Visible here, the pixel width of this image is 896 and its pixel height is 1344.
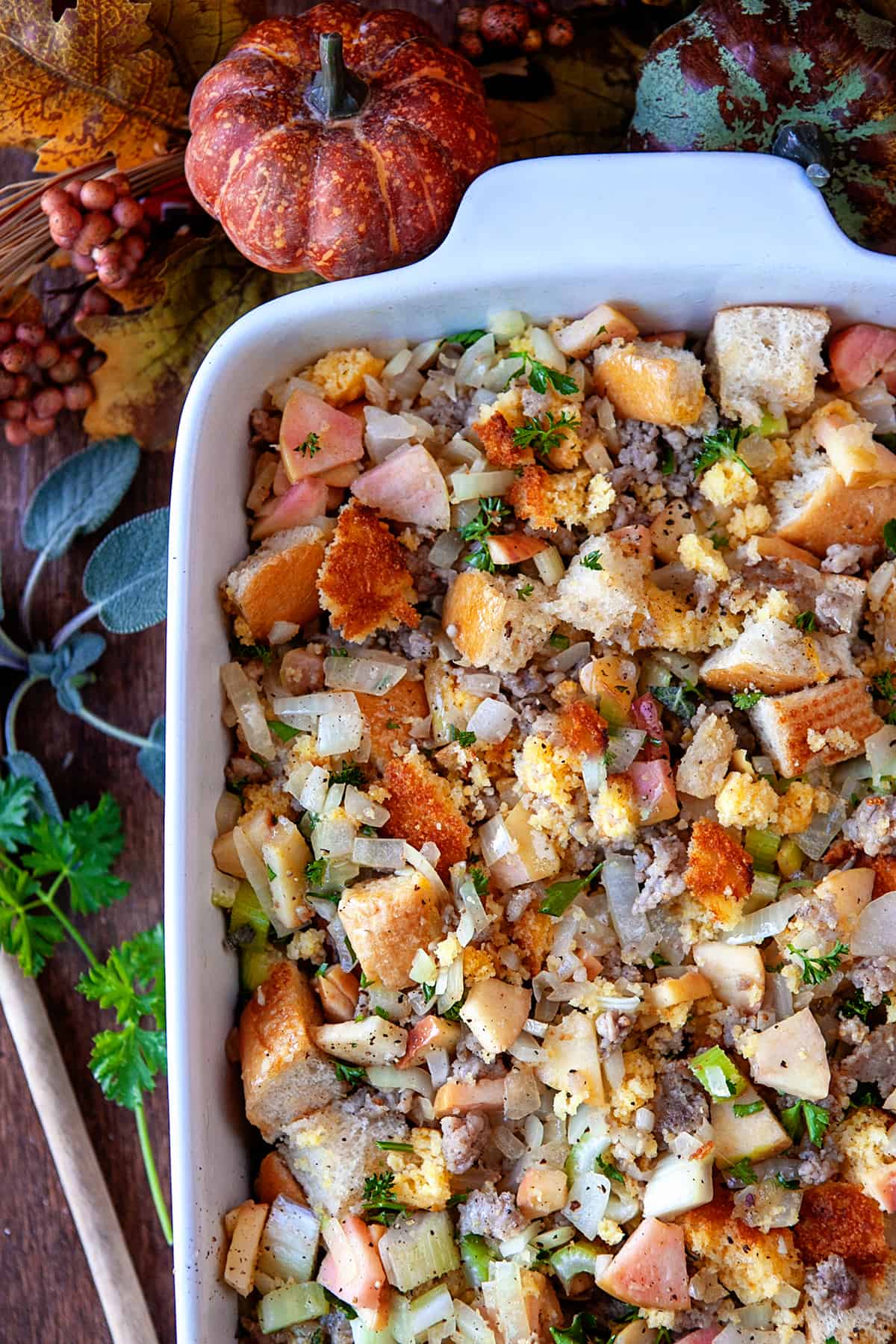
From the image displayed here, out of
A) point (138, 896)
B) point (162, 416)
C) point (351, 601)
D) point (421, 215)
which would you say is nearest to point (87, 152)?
point (162, 416)

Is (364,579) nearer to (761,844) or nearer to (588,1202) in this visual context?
(761,844)

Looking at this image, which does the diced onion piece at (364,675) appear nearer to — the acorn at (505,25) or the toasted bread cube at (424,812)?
the toasted bread cube at (424,812)

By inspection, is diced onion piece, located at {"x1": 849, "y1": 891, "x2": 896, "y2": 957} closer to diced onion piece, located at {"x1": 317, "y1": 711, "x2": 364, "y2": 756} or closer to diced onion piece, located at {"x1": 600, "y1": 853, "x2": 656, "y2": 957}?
diced onion piece, located at {"x1": 600, "y1": 853, "x2": 656, "y2": 957}

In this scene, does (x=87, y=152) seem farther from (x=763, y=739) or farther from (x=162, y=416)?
(x=763, y=739)

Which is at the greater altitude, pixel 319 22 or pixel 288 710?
pixel 319 22

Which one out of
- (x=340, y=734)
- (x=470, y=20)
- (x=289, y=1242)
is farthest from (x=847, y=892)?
(x=470, y=20)
